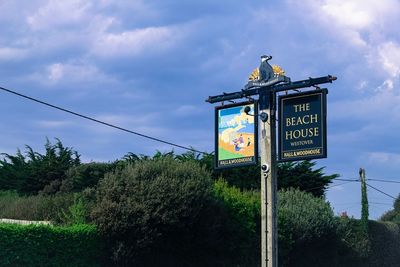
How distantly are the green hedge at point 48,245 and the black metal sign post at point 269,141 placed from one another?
5189mm

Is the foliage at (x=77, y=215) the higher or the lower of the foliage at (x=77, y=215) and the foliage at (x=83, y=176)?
the lower

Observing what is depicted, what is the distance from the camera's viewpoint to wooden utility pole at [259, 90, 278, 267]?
19.8m

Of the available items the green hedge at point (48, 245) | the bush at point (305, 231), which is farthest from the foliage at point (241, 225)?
the green hedge at point (48, 245)

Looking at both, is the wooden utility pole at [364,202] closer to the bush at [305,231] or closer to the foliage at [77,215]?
the bush at [305,231]

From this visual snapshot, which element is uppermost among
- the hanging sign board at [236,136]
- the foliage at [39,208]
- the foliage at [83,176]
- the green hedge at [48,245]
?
the foliage at [83,176]

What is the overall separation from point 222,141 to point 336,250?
14.9 meters

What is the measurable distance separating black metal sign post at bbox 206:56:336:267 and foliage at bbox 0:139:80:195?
24.0 m

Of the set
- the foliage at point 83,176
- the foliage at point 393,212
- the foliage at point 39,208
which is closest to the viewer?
the foliage at point 39,208

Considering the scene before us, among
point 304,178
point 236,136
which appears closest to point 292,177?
point 304,178

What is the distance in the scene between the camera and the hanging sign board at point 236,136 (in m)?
20.3

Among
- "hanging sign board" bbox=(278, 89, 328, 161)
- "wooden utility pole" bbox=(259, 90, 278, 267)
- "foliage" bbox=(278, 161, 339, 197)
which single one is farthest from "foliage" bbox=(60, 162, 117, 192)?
"hanging sign board" bbox=(278, 89, 328, 161)

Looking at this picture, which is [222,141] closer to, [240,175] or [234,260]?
[234,260]

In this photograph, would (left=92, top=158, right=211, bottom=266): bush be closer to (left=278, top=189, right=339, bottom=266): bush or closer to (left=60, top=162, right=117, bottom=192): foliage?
(left=278, top=189, right=339, bottom=266): bush

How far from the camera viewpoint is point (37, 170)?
44.4 m
